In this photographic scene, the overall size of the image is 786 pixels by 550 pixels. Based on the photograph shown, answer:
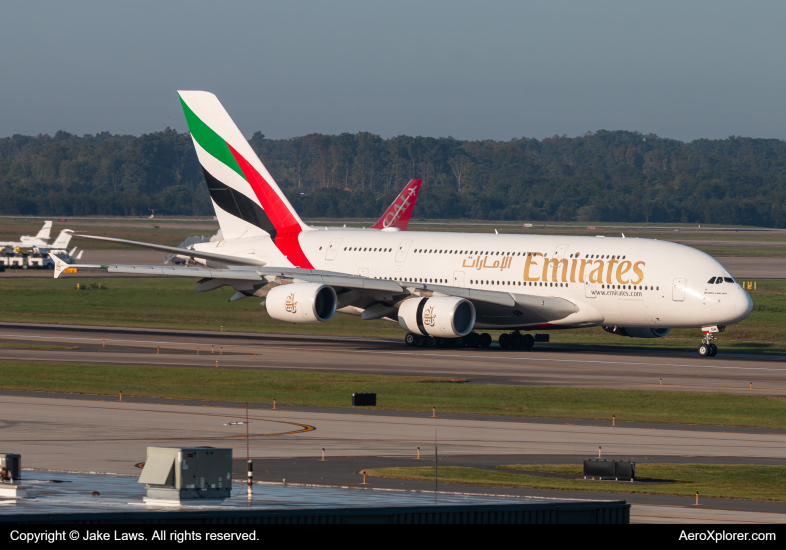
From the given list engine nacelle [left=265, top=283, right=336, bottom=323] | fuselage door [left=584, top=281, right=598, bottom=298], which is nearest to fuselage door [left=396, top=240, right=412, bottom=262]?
engine nacelle [left=265, top=283, right=336, bottom=323]

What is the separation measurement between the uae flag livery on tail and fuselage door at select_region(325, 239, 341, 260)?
7.48 ft

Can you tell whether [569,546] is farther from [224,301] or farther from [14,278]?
[14,278]

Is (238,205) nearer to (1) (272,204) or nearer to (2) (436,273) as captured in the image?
(1) (272,204)

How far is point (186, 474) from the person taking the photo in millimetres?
19594

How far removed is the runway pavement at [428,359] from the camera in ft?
168

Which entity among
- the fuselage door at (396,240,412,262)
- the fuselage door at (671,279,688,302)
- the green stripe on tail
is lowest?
the fuselage door at (671,279,688,302)

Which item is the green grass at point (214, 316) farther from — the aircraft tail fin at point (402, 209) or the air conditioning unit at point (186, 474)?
the air conditioning unit at point (186, 474)

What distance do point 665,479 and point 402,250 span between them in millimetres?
37343

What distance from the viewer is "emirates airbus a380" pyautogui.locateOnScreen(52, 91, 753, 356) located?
5891 centimetres

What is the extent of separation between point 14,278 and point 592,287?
7286 centimetres

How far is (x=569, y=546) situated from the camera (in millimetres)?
18125

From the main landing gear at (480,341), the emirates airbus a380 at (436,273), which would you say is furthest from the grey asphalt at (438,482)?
the main landing gear at (480,341)

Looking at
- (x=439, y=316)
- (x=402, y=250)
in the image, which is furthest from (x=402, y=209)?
(x=439, y=316)

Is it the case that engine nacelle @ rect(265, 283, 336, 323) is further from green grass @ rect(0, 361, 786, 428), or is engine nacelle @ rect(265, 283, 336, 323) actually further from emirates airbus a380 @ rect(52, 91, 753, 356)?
green grass @ rect(0, 361, 786, 428)
